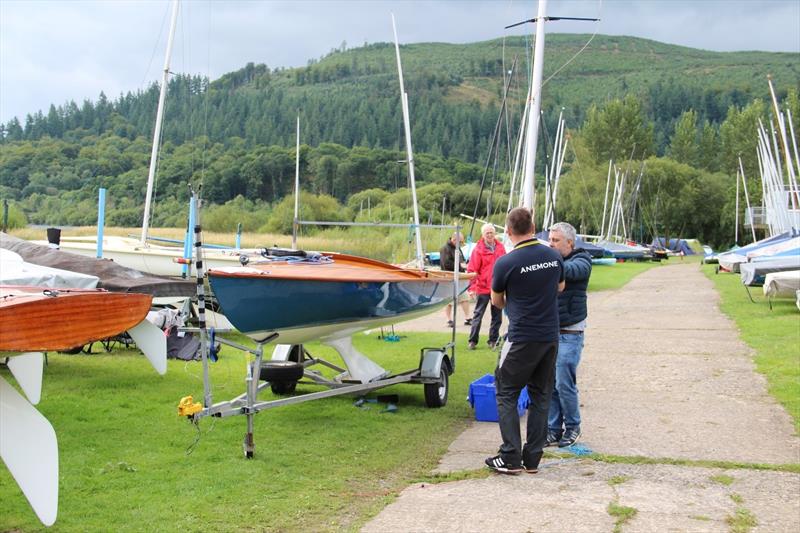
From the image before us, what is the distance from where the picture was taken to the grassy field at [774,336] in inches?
407

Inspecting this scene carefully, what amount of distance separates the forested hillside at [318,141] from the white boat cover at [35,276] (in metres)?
2.08

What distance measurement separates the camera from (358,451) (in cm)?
754

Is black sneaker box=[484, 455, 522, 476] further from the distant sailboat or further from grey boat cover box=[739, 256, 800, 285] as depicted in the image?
grey boat cover box=[739, 256, 800, 285]

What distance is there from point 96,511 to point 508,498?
8.82 ft

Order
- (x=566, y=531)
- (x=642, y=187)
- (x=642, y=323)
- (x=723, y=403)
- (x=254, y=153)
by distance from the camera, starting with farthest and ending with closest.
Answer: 1. (x=642, y=187)
2. (x=254, y=153)
3. (x=642, y=323)
4. (x=723, y=403)
5. (x=566, y=531)

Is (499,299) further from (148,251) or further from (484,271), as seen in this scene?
(148,251)

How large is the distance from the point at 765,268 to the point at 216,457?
61.4ft

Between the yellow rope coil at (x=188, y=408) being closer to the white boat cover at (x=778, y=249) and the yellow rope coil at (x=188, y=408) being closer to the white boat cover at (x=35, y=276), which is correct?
the white boat cover at (x=35, y=276)

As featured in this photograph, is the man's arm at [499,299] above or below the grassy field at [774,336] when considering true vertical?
above

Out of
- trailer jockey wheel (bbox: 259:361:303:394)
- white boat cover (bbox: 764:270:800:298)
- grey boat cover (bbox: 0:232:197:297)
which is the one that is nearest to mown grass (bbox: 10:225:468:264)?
white boat cover (bbox: 764:270:800:298)

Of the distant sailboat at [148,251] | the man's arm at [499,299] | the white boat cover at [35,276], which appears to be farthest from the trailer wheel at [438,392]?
the distant sailboat at [148,251]

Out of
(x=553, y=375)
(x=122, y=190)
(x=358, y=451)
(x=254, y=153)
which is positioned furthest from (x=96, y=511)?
(x=254, y=153)

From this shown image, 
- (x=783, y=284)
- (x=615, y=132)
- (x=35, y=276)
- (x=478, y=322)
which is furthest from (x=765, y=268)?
(x=615, y=132)

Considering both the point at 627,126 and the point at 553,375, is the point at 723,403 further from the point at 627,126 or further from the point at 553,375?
the point at 627,126
